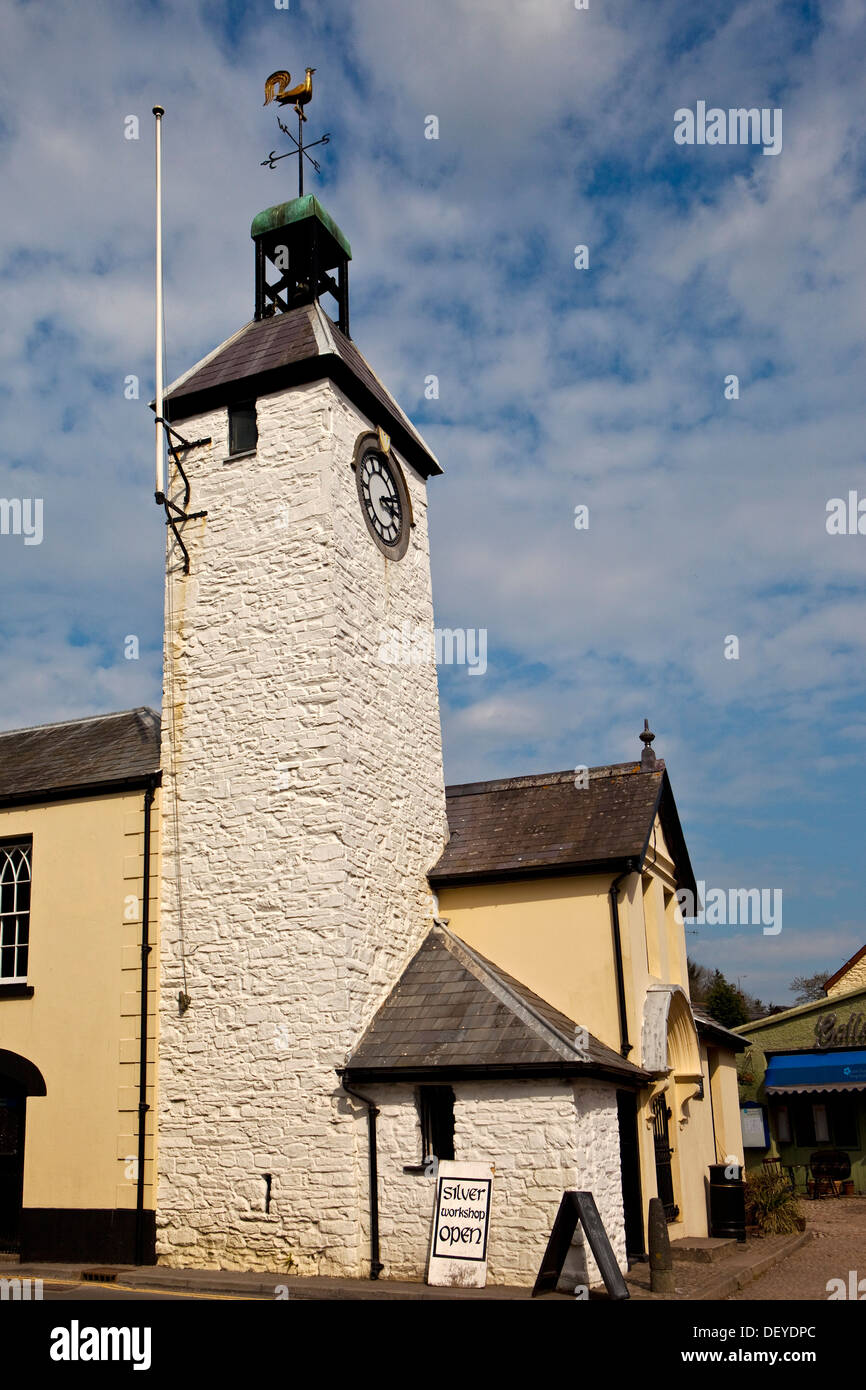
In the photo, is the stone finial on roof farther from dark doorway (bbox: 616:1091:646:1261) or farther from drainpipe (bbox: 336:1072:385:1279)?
drainpipe (bbox: 336:1072:385:1279)

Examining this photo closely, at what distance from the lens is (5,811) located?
16266mm

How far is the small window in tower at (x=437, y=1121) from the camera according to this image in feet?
43.5

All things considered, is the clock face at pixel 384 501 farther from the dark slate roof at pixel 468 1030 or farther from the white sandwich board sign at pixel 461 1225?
the white sandwich board sign at pixel 461 1225

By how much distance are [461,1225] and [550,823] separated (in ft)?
19.1

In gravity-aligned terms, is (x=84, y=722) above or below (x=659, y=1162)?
above

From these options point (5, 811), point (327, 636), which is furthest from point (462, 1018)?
point (5, 811)

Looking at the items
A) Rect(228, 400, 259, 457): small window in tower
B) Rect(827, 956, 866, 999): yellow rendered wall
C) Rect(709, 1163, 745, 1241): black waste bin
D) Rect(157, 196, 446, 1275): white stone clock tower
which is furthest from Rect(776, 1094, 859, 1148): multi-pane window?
Rect(228, 400, 259, 457): small window in tower

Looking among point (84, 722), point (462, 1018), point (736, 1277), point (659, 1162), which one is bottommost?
point (736, 1277)

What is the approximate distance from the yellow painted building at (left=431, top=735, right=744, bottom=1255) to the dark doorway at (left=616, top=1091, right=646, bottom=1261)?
18 mm

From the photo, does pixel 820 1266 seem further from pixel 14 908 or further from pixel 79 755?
pixel 79 755
